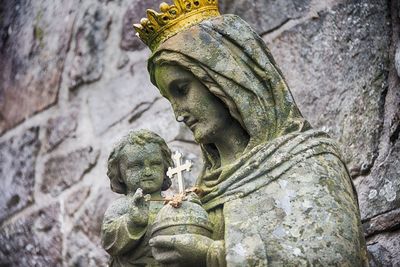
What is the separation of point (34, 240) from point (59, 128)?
24.0 inches

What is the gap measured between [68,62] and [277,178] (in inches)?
125

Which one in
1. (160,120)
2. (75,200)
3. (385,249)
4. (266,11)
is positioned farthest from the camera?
(75,200)

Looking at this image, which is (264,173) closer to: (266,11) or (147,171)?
(147,171)

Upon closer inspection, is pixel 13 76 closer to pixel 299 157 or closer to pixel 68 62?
pixel 68 62

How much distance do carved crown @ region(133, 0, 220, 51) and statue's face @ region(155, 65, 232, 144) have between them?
126 mm

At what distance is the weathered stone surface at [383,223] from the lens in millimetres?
5367

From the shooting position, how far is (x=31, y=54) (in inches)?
293

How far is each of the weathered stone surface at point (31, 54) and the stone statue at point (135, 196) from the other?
9.21 ft

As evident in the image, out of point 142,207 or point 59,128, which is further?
point 59,128

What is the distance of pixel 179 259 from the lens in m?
4.07

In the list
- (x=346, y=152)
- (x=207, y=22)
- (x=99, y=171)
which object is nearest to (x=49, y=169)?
(x=99, y=171)

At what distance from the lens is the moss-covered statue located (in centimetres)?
404

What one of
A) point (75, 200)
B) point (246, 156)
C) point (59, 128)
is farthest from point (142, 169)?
point (59, 128)

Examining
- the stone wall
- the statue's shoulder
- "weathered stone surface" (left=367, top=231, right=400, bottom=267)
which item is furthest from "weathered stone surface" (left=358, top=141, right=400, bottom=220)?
the statue's shoulder
